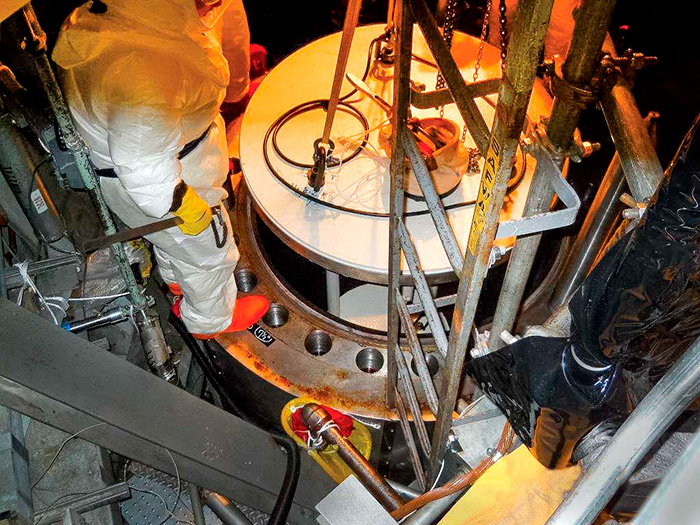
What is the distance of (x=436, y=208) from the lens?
214 cm

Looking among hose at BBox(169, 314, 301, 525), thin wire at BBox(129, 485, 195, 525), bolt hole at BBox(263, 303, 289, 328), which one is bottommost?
thin wire at BBox(129, 485, 195, 525)

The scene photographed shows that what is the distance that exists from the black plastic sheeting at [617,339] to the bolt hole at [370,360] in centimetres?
174

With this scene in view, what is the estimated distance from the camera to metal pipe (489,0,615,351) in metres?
1.27

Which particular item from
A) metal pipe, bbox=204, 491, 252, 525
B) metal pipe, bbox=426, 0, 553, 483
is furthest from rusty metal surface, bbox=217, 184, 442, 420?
metal pipe, bbox=426, 0, 553, 483

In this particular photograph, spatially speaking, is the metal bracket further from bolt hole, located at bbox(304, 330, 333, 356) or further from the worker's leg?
the worker's leg

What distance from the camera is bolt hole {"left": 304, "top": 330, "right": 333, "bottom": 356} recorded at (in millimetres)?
3650

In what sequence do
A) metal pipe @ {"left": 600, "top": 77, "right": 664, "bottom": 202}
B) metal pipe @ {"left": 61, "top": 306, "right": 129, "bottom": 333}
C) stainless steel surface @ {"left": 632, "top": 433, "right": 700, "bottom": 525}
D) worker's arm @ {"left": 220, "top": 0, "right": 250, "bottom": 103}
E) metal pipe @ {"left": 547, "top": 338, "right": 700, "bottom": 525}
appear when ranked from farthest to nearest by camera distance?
1. worker's arm @ {"left": 220, "top": 0, "right": 250, "bottom": 103}
2. metal pipe @ {"left": 61, "top": 306, "right": 129, "bottom": 333}
3. metal pipe @ {"left": 600, "top": 77, "right": 664, "bottom": 202}
4. metal pipe @ {"left": 547, "top": 338, "right": 700, "bottom": 525}
5. stainless steel surface @ {"left": 632, "top": 433, "right": 700, "bottom": 525}

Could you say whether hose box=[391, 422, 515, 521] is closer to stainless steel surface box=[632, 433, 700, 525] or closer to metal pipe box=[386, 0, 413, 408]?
metal pipe box=[386, 0, 413, 408]

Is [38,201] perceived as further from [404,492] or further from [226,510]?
[404,492]

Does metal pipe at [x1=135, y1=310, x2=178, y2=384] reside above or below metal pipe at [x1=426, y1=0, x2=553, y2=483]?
below

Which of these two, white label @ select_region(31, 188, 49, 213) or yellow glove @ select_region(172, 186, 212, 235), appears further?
white label @ select_region(31, 188, 49, 213)

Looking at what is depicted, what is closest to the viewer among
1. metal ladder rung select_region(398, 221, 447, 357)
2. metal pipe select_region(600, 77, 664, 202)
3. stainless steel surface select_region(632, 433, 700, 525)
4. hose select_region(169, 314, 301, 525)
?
stainless steel surface select_region(632, 433, 700, 525)

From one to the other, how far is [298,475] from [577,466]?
1.91 m

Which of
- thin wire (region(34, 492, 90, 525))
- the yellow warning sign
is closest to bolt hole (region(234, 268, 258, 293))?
thin wire (region(34, 492, 90, 525))
